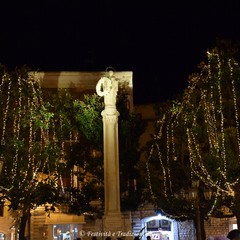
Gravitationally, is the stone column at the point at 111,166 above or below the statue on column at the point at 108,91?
below

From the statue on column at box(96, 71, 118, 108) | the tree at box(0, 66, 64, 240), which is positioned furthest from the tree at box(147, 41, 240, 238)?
the tree at box(0, 66, 64, 240)

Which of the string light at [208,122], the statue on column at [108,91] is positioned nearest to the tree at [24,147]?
the statue on column at [108,91]

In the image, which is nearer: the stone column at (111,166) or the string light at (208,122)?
the stone column at (111,166)

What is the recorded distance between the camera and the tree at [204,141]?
21.4 m

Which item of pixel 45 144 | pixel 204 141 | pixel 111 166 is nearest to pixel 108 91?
pixel 111 166

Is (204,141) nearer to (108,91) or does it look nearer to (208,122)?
(208,122)

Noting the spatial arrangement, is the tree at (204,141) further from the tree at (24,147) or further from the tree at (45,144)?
the tree at (24,147)

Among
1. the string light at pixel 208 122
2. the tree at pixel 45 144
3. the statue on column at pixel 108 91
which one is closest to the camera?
the statue on column at pixel 108 91

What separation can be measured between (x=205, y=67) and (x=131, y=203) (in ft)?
24.9

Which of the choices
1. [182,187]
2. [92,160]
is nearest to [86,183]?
[92,160]

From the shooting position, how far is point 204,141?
2267 cm

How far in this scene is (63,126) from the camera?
80.1ft

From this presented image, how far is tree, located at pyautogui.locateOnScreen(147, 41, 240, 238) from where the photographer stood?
70.1 feet

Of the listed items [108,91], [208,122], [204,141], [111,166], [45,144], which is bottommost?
[111,166]
